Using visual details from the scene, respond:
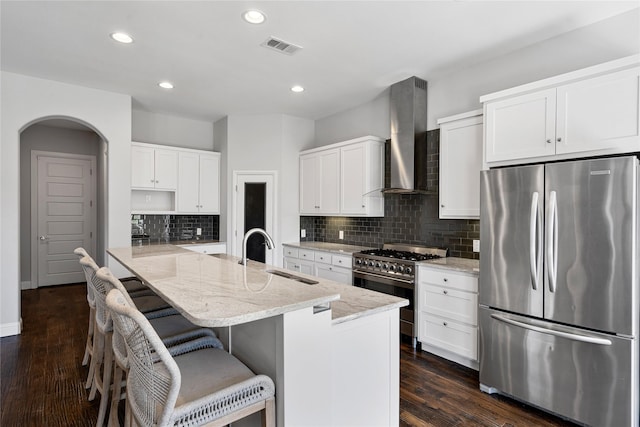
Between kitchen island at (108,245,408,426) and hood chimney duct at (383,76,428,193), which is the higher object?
hood chimney duct at (383,76,428,193)

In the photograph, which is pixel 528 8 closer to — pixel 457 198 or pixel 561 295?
pixel 457 198

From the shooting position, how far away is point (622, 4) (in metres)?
2.46

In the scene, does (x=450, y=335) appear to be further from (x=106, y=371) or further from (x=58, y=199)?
(x=58, y=199)

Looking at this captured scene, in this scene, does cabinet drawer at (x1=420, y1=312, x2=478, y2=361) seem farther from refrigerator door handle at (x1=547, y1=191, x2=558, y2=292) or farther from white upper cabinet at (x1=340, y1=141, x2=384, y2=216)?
white upper cabinet at (x1=340, y1=141, x2=384, y2=216)

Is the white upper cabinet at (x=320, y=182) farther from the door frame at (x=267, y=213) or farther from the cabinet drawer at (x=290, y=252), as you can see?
the cabinet drawer at (x=290, y=252)

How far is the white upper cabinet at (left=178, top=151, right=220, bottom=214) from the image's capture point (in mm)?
5199

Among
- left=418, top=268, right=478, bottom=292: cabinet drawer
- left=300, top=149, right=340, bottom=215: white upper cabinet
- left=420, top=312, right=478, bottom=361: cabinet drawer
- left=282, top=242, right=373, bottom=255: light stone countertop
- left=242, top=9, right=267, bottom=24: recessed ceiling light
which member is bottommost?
left=420, top=312, right=478, bottom=361: cabinet drawer

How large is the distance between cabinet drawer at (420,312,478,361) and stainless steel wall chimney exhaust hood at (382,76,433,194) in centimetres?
142

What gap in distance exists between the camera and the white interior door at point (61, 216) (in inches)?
234

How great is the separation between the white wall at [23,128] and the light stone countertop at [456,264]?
147 inches

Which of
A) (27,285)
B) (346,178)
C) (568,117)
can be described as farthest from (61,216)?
(568,117)

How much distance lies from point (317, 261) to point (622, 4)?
3.76 metres

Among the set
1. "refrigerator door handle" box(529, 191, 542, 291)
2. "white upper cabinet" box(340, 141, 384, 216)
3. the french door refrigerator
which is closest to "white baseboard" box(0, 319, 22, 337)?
"white upper cabinet" box(340, 141, 384, 216)

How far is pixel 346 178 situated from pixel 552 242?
269cm
